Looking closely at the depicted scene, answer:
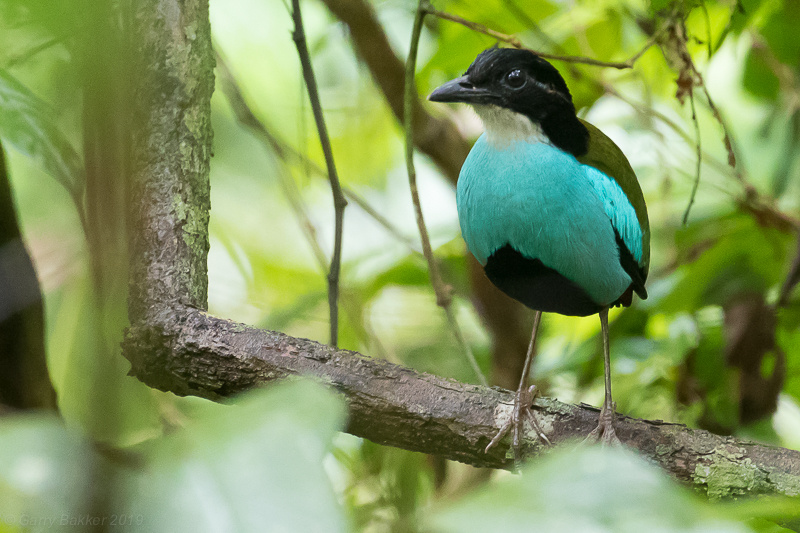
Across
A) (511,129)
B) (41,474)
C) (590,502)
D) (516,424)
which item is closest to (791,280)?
(511,129)

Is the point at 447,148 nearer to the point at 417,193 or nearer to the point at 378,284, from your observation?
the point at 378,284

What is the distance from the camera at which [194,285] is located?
5.71 feet

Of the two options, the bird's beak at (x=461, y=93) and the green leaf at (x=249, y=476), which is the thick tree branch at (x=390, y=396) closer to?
the bird's beak at (x=461, y=93)

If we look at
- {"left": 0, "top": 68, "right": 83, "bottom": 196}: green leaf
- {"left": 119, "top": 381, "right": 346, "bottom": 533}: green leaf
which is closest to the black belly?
{"left": 0, "top": 68, "right": 83, "bottom": 196}: green leaf

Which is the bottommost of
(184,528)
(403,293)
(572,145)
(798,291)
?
(403,293)

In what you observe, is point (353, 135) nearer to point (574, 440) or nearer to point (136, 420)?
point (574, 440)

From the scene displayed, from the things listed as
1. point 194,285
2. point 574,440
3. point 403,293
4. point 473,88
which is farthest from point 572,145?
point 403,293

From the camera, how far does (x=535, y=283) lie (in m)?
1.96

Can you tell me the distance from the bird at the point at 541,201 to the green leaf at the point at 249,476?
133 cm

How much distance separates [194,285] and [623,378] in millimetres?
1981

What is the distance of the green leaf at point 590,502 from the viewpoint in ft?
1.72

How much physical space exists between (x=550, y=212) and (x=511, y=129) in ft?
1.03

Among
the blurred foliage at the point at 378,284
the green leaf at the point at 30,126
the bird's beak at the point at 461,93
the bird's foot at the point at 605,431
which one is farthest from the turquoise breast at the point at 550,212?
the green leaf at the point at 30,126

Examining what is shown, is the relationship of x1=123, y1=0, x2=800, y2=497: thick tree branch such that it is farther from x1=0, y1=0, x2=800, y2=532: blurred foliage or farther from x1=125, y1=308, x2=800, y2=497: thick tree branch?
x1=0, y1=0, x2=800, y2=532: blurred foliage
